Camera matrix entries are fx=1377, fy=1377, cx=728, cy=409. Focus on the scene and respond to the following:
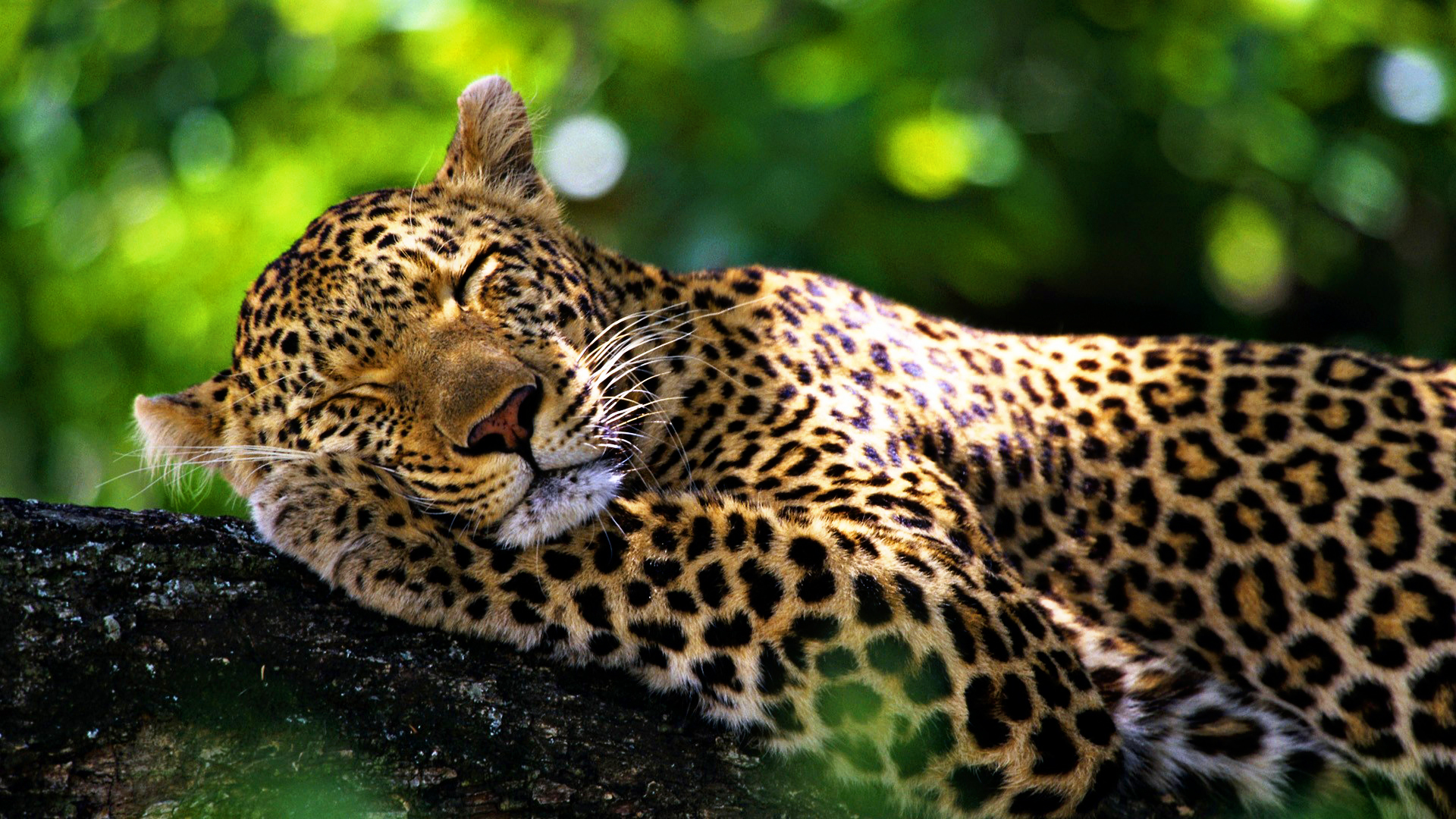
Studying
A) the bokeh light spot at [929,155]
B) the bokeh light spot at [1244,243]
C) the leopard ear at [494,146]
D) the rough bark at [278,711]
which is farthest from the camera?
the bokeh light spot at [1244,243]

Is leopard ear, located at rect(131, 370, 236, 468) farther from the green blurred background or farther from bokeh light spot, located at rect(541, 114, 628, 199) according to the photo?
bokeh light spot, located at rect(541, 114, 628, 199)

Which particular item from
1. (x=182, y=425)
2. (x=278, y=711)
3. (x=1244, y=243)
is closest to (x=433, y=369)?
(x=182, y=425)

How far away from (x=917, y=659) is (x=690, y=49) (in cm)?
755

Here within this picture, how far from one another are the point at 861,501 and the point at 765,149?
5.65 m

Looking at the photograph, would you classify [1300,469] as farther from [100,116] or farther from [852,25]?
[100,116]

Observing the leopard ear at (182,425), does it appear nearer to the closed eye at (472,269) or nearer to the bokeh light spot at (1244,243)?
the closed eye at (472,269)

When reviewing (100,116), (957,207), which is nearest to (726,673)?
(957,207)

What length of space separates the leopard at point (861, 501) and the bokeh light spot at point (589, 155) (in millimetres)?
4453

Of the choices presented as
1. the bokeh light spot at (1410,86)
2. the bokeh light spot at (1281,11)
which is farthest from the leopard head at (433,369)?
the bokeh light spot at (1410,86)

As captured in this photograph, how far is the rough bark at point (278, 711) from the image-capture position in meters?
3.79

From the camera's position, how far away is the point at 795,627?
4.46 metres

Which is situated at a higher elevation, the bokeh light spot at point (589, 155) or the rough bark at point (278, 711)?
the bokeh light spot at point (589, 155)

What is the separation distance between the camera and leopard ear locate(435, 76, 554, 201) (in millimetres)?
6121

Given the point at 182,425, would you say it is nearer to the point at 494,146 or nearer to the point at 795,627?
the point at 494,146
